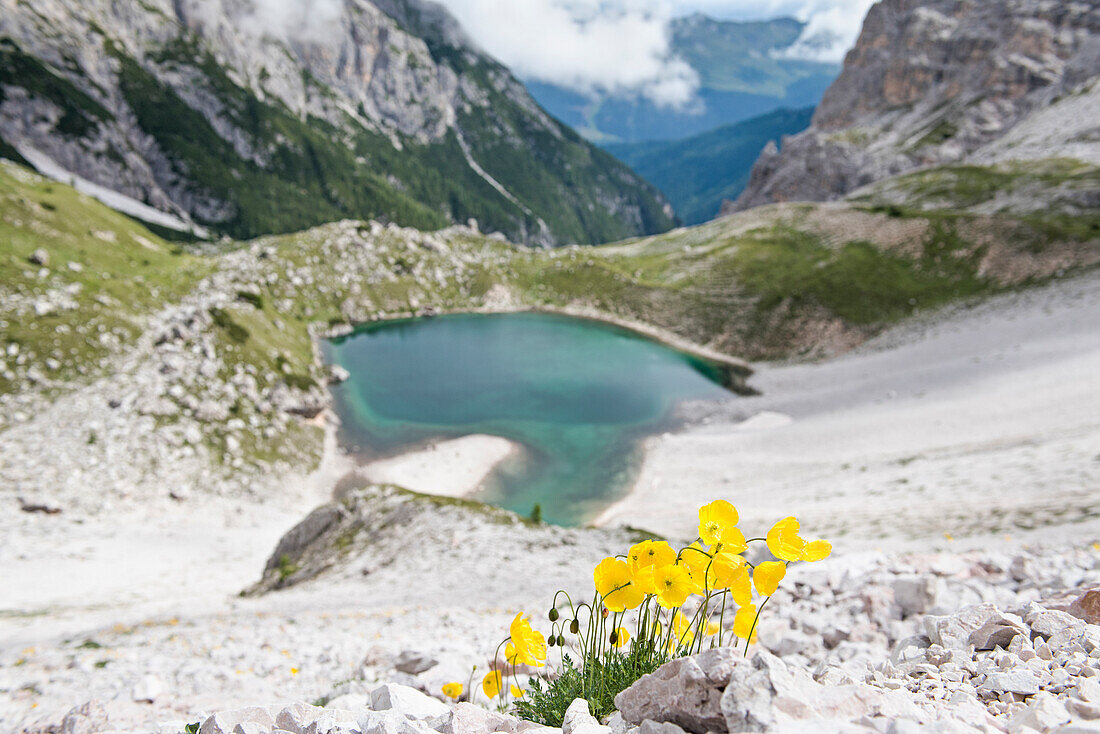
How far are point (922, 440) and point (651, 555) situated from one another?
35134 mm

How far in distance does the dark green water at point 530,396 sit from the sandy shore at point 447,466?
4.35 ft

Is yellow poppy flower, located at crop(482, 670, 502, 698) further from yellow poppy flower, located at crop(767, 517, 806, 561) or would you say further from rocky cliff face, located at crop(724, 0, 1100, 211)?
rocky cliff face, located at crop(724, 0, 1100, 211)

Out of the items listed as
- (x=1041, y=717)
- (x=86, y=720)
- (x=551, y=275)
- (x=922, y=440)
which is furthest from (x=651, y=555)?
(x=551, y=275)

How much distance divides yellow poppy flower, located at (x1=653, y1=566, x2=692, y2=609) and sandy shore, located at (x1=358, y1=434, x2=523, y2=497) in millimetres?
35527

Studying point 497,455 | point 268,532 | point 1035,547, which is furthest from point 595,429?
point 1035,547

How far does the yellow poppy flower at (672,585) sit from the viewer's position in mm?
2668

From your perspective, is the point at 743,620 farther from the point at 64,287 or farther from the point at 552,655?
the point at 64,287

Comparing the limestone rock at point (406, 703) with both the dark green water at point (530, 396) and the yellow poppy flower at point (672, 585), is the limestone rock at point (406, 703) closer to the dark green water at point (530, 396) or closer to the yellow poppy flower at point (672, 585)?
the yellow poppy flower at point (672, 585)

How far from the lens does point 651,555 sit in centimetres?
294

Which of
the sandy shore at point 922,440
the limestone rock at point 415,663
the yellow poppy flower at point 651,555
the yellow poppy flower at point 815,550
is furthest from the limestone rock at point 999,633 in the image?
the sandy shore at point 922,440

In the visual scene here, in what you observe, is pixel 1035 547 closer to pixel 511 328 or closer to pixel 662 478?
pixel 662 478

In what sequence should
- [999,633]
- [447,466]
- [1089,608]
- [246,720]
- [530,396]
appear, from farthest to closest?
[530,396] → [447,466] → [1089,608] → [999,633] → [246,720]

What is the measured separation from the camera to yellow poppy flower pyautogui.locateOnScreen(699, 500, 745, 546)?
2.70 m

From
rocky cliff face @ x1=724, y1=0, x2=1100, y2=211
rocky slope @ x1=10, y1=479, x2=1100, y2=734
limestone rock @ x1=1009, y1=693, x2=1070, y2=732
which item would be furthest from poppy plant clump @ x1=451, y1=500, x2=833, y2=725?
rocky cliff face @ x1=724, y1=0, x2=1100, y2=211
